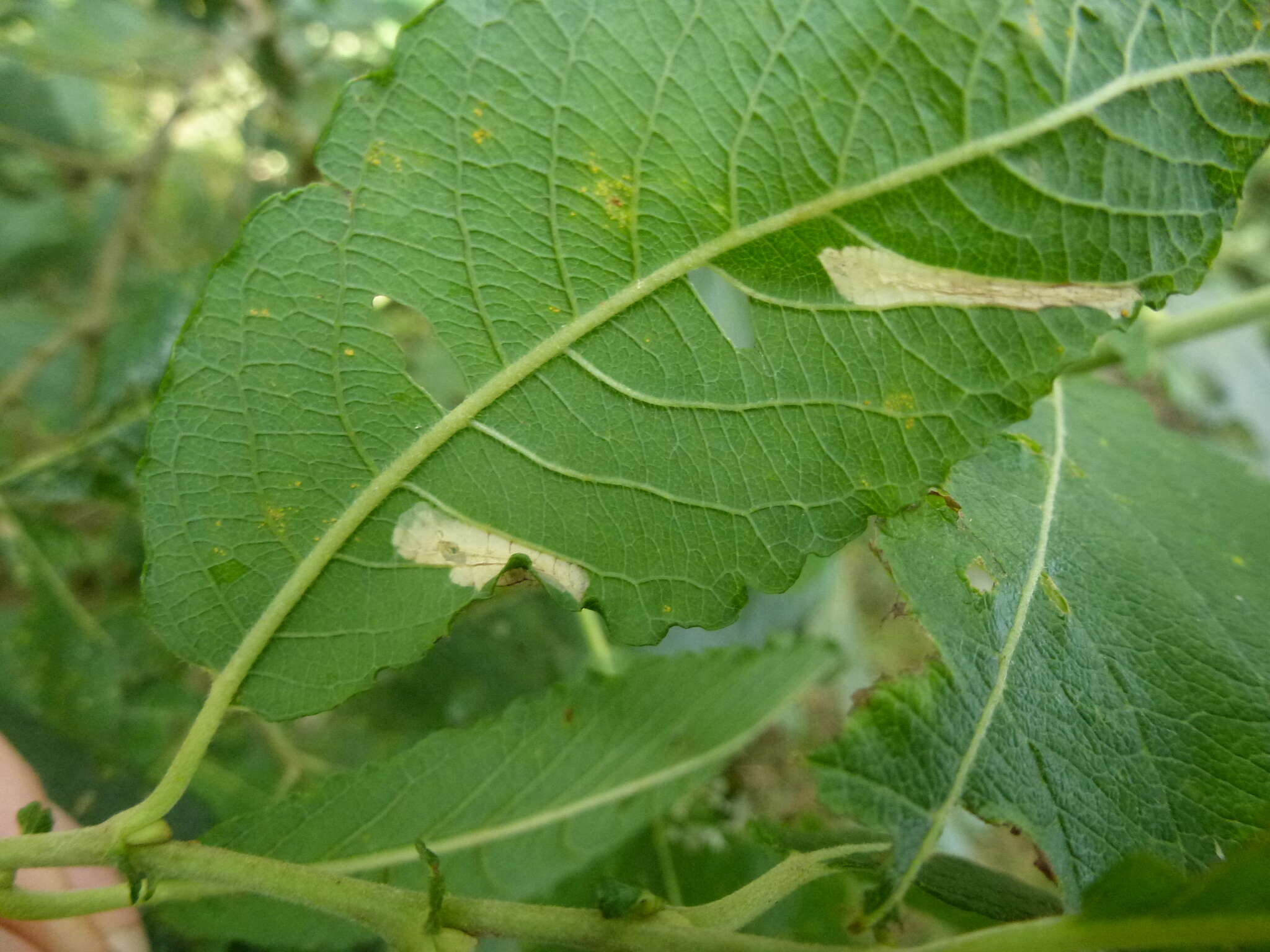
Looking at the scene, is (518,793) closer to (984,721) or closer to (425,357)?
(984,721)

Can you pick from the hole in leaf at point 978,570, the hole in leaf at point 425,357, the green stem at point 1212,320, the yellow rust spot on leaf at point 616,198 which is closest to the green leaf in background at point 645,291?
the yellow rust spot on leaf at point 616,198

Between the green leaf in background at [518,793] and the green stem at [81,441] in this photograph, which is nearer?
the green leaf in background at [518,793]

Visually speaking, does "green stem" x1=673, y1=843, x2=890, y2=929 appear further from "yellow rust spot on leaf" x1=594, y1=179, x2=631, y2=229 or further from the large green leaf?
"yellow rust spot on leaf" x1=594, y1=179, x2=631, y2=229

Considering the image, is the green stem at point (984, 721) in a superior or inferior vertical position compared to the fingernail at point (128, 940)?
inferior

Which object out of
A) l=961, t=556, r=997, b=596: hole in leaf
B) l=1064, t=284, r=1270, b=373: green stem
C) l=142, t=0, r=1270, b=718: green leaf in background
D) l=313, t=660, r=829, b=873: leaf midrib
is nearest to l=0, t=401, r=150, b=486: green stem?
l=142, t=0, r=1270, b=718: green leaf in background

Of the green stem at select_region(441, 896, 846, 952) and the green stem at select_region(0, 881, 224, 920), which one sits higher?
the green stem at select_region(0, 881, 224, 920)

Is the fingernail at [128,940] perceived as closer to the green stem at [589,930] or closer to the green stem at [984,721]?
the green stem at [589,930]
